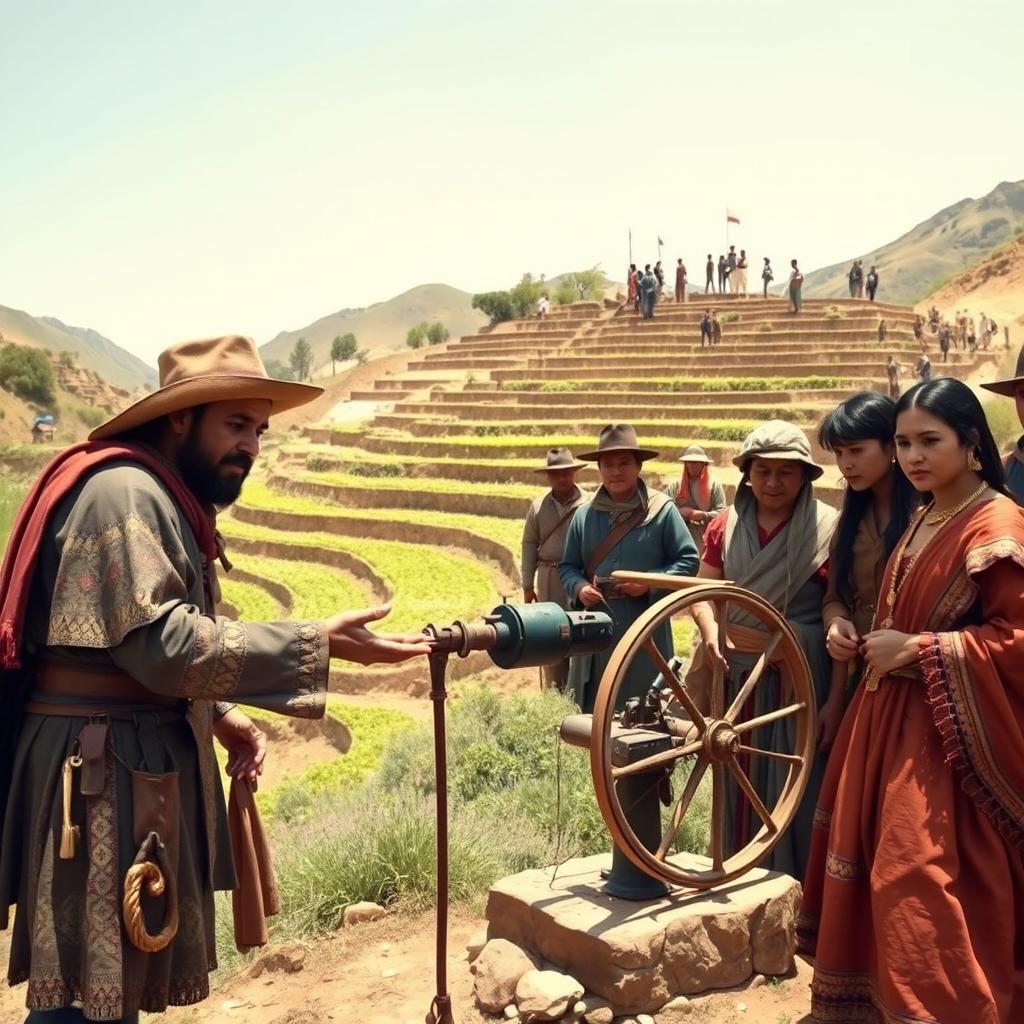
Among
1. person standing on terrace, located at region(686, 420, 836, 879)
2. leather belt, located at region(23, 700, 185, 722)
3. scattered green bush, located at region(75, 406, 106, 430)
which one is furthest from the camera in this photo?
scattered green bush, located at region(75, 406, 106, 430)

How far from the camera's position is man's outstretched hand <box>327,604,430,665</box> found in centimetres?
252

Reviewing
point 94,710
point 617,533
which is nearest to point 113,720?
point 94,710

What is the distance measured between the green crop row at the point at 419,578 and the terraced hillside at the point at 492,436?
1.9 inches

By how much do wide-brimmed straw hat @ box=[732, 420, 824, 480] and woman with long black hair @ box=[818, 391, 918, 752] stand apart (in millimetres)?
133

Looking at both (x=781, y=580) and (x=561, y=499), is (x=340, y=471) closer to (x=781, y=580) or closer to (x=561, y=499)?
(x=561, y=499)

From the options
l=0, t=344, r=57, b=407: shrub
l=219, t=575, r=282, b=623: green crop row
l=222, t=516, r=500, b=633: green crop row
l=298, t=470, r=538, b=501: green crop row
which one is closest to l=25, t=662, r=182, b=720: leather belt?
l=222, t=516, r=500, b=633: green crop row

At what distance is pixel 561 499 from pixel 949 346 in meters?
22.9

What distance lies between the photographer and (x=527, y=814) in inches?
201

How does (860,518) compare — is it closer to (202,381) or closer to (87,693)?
(202,381)

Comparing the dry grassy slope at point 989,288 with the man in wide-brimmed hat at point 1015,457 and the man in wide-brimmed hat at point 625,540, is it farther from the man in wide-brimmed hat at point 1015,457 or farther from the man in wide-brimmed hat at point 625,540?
the man in wide-brimmed hat at point 1015,457

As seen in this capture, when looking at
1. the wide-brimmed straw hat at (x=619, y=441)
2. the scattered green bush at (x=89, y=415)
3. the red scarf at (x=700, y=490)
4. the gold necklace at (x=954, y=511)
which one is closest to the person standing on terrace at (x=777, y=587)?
the gold necklace at (x=954, y=511)

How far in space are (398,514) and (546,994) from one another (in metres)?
16.7

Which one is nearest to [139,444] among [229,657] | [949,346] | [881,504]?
[229,657]

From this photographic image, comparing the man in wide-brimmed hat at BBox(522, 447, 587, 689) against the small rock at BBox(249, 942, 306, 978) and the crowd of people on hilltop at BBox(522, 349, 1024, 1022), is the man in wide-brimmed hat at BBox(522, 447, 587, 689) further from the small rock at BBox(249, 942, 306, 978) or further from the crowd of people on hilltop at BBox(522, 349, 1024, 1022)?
the small rock at BBox(249, 942, 306, 978)
